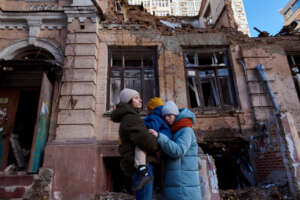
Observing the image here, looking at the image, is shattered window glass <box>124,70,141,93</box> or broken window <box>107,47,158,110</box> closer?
broken window <box>107,47,158,110</box>

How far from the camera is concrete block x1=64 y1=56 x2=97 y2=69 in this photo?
20.6ft

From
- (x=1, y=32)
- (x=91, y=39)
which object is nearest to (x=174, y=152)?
(x=91, y=39)

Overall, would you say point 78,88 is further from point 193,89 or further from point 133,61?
point 193,89

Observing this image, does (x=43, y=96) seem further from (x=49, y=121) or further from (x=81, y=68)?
(x=81, y=68)

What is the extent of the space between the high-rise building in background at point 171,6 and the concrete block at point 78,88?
152 ft

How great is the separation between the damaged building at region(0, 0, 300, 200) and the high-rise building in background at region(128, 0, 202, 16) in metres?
44.5

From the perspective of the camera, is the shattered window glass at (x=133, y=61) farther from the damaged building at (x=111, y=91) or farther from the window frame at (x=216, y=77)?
the window frame at (x=216, y=77)

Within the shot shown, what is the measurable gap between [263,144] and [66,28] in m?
7.39

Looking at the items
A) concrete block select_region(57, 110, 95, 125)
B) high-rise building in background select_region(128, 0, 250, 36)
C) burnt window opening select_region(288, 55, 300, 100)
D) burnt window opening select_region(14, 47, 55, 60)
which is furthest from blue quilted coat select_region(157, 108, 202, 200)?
high-rise building in background select_region(128, 0, 250, 36)

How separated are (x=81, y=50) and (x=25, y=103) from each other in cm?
364

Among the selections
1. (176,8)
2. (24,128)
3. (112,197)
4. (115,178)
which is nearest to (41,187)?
(112,197)

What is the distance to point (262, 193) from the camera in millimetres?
4848

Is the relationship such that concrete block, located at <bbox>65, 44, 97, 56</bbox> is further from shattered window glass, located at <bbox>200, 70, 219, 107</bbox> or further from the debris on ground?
the debris on ground

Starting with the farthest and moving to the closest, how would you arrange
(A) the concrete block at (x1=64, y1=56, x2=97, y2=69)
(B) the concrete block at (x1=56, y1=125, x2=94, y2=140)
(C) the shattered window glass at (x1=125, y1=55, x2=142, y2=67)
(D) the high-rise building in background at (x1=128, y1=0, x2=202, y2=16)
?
(D) the high-rise building in background at (x1=128, y1=0, x2=202, y2=16), (C) the shattered window glass at (x1=125, y1=55, x2=142, y2=67), (A) the concrete block at (x1=64, y1=56, x2=97, y2=69), (B) the concrete block at (x1=56, y1=125, x2=94, y2=140)
